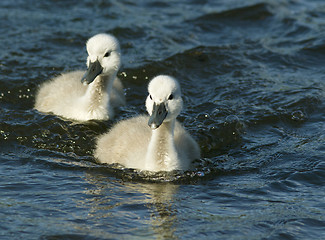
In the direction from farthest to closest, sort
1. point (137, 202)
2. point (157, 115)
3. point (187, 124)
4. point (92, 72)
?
point (187, 124), point (92, 72), point (157, 115), point (137, 202)

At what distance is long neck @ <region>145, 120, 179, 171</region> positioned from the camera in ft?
20.8

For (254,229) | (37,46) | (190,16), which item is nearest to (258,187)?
(254,229)

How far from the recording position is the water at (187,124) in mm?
5488

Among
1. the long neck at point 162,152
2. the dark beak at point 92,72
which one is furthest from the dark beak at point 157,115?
the dark beak at point 92,72

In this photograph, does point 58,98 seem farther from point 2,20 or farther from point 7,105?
point 2,20

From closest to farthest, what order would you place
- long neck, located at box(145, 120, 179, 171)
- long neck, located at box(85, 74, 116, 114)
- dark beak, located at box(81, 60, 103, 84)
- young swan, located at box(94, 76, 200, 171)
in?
young swan, located at box(94, 76, 200, 171)
long neck, located at box(145, 120, 179, 171)
dark beak, located at box(81, 60, 103, 84)
long neck, located at box(85, 74, 116, 114)

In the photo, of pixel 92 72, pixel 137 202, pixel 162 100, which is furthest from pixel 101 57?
pixel 137 202

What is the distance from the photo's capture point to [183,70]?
9852 mm

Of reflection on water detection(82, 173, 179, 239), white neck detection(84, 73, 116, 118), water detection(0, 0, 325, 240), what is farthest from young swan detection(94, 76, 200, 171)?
white neck detection(84, 73, 116, 118)

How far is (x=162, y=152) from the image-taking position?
634 centimetres

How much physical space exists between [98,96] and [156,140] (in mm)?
1776

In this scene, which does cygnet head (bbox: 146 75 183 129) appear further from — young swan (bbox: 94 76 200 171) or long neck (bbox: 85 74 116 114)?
long neck (bbox: 85 74 116 114)

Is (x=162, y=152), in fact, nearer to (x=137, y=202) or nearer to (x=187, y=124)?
(x=137, y=202)

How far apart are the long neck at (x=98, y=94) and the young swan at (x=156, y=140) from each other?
67 cm
